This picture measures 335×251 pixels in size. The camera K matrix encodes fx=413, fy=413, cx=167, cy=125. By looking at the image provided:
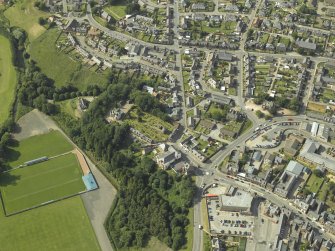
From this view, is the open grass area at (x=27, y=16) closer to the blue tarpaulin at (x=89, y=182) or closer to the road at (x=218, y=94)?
the road at (x=218, y=94)

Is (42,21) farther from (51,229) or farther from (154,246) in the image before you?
(154,246)

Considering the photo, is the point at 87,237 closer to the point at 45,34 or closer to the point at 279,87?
the point at 279,87

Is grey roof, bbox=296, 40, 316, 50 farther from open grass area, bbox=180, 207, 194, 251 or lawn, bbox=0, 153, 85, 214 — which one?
lawn, bbox=0, 153, 85, 214

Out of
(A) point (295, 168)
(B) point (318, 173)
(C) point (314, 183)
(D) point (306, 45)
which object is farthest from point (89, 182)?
(D) point (306, 45)

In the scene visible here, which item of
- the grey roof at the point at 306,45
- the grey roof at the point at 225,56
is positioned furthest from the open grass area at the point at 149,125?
the grey roof at the point at 306,45

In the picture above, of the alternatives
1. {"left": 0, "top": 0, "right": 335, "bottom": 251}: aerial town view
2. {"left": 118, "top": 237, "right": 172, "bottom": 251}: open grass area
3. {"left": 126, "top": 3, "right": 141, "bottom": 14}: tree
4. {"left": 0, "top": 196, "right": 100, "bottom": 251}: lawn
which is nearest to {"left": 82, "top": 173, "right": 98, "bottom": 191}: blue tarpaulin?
{"left": 0, "top": 0, "right": 335, "bottom": 251}: aerial town view
